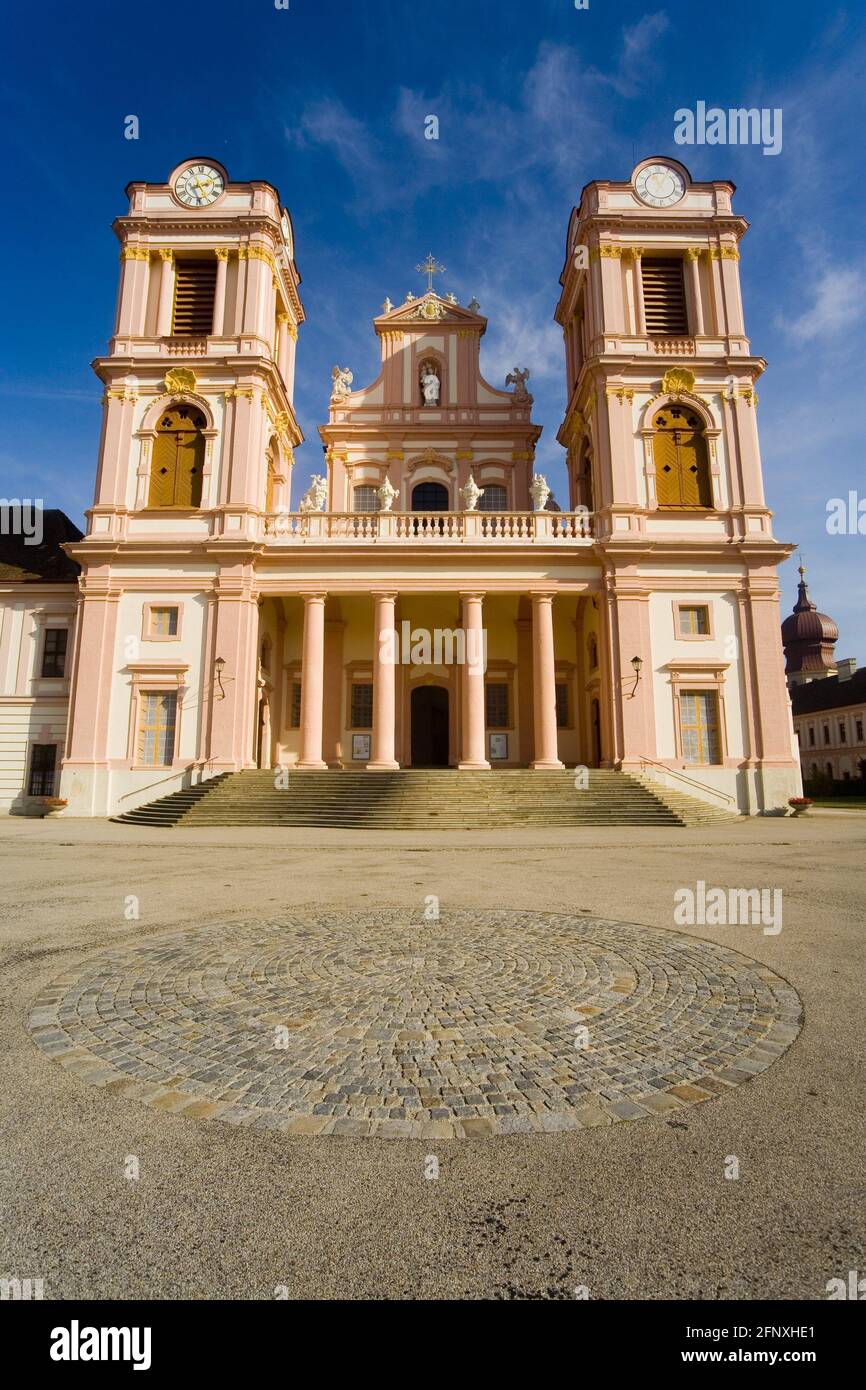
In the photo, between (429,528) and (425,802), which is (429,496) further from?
(425,802)

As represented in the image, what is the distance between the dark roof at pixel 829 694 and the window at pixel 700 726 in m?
42.6

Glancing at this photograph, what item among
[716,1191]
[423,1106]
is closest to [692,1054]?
[716,1191]

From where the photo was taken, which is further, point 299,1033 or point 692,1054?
point 299,1033

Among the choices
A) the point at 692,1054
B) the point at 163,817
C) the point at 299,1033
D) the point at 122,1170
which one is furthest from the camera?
the point at 163,817

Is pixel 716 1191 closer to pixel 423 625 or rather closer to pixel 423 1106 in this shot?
pixel 423 1106

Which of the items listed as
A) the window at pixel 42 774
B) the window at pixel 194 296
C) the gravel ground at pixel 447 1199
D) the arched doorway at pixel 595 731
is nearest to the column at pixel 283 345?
the window at pixel 194 296

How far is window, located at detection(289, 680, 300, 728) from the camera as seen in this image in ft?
87.0

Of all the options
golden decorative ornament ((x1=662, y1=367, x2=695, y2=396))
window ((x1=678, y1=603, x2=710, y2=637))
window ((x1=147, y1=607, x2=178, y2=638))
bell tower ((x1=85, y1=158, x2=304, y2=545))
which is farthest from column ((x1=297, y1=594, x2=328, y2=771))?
golden decorative ornament ((x1=662, y1=367, x2=695, y2=396))

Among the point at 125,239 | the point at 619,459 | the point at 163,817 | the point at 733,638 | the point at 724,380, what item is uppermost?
the point at 125,239

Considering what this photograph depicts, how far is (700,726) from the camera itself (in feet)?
73.3

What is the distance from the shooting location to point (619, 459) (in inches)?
944

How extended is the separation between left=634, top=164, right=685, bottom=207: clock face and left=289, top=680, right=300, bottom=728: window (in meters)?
23.4

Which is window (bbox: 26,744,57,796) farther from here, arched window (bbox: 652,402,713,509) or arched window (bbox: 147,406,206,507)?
arched window (bbox: 652,402,713,509)

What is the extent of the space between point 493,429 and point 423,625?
9.16m
